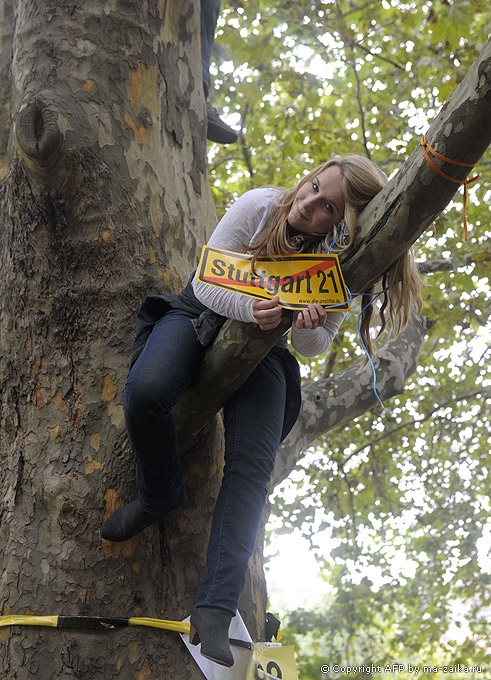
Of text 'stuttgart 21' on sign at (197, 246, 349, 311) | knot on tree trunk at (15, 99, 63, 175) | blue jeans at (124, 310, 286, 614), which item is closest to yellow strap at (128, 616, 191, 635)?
blue jeans at (124, 310, 286, 614)

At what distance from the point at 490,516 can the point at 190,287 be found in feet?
22.3

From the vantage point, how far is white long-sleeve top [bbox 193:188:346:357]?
2.25 meters

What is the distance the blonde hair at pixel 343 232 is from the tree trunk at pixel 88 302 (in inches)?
25.9

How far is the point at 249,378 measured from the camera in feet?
8.50

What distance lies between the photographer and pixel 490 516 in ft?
26.8

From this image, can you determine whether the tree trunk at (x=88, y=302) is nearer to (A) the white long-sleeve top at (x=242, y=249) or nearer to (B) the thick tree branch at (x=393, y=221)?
(B) the thick tree branch at (x=393, y=221)

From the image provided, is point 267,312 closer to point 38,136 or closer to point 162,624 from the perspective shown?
point 162,624

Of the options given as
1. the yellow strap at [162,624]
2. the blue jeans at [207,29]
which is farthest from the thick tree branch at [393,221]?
the blue jeans at [207,29]

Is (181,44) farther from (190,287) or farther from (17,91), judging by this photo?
(190,287)

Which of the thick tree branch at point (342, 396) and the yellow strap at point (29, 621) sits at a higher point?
the thick tree branch at point (342, 396)

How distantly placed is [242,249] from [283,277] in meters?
0.26

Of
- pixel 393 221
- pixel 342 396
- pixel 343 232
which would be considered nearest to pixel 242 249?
pixel 343 232

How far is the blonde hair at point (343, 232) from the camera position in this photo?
7.77 ft

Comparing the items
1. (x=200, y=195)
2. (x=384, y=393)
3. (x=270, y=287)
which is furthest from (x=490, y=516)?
(x=270, y=287)
